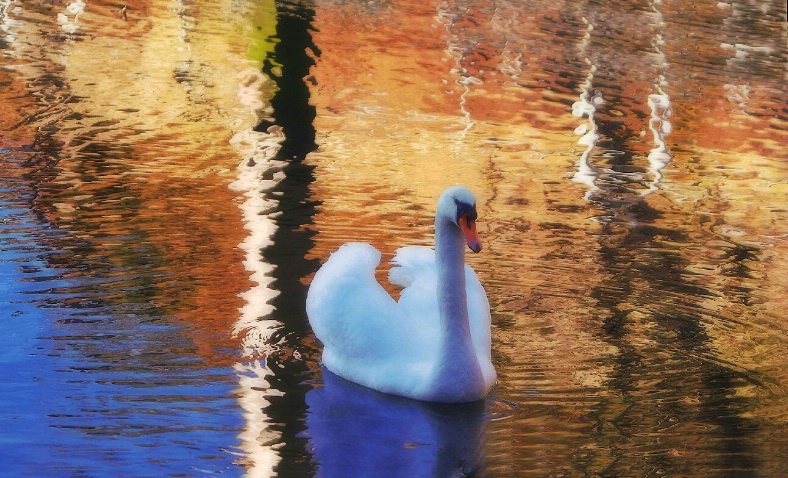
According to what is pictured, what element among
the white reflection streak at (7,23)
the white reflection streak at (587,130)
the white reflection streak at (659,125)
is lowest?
the white reflection streak at (659,125)

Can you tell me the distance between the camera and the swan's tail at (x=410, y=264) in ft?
22.1

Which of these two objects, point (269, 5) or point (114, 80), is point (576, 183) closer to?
point (114, 80)

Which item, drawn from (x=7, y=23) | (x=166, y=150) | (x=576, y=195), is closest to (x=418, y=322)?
(x=576, y=195)

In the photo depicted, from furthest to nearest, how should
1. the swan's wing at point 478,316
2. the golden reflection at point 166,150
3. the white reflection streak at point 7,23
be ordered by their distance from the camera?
the white reflection streak at point 7,23 → the golden reflection at point 166,150 → the swan's wing at point 478,316

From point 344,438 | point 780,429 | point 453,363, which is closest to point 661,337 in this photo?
point 780,429

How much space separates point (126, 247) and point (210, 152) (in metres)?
3.13

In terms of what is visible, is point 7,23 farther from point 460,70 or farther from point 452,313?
point 452,313

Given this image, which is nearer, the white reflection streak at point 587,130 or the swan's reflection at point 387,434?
the swan's reflection at point 387,434

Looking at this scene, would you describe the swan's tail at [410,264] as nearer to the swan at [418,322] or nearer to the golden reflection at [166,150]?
the swan at [418,322]

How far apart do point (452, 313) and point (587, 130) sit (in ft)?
23.9

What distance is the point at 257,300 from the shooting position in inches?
278

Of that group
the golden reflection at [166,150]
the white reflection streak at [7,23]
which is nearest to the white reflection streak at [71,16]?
the golden reflection at [166,150]

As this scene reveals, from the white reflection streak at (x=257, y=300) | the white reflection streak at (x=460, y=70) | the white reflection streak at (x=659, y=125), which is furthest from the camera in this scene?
the white reflection streak at (x=460, y=70)

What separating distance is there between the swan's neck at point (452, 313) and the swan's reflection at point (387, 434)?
0.58 feet
